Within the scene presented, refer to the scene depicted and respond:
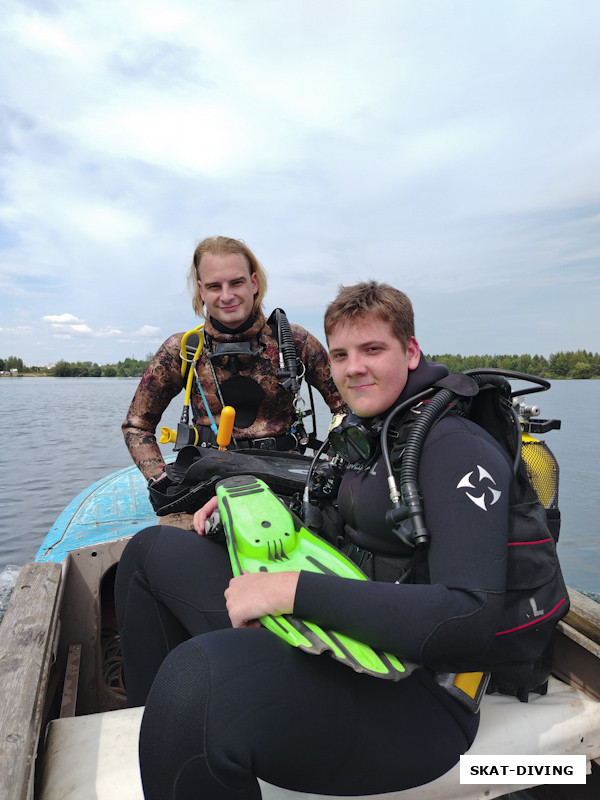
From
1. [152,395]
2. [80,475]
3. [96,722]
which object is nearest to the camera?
[96,722]

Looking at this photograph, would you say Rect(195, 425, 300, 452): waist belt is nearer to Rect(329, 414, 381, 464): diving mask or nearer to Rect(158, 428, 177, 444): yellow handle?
Rect(158, 428, 177, 444): yellow handle

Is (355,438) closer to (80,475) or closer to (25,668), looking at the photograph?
(25,668)

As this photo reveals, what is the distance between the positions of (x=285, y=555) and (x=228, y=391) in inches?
67.1

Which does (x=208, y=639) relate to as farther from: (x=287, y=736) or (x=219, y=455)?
(x=219, y=455)

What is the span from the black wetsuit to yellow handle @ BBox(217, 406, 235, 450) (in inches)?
64.3

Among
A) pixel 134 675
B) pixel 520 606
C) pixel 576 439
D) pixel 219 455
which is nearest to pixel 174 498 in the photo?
pixel 219 455

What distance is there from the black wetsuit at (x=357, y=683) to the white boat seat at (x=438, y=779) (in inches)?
4.9

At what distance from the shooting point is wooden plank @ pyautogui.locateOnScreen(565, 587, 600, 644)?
5.68 ft

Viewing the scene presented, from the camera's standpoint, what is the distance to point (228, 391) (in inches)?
118

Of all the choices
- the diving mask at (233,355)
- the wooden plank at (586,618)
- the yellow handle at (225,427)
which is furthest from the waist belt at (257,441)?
the wooden plank at (586,618)

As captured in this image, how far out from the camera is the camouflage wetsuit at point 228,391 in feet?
9.80

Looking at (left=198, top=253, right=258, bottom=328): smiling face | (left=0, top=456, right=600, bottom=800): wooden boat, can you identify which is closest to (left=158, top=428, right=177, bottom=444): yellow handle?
(left=198, top=253, right=258, bottom=328): smiling face

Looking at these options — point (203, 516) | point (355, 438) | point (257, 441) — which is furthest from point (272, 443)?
point (355, 438)

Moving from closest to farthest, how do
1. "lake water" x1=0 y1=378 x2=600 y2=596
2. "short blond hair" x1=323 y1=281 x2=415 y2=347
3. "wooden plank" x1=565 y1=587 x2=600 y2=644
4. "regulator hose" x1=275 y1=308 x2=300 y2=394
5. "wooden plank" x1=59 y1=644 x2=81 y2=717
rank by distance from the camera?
"short blond hair" x1=323 y1=281 x2=415 y2=347
"wooden plank" x1=565 y1=587 x2=600 y2=644
"wooden plank" x1=59 y1=644 x2=81 y2=717
"regulator hose" x1=275 y1=308 x2=300 y2=394
"lake water" x1=0 y1=378 x2=600 y2=596
